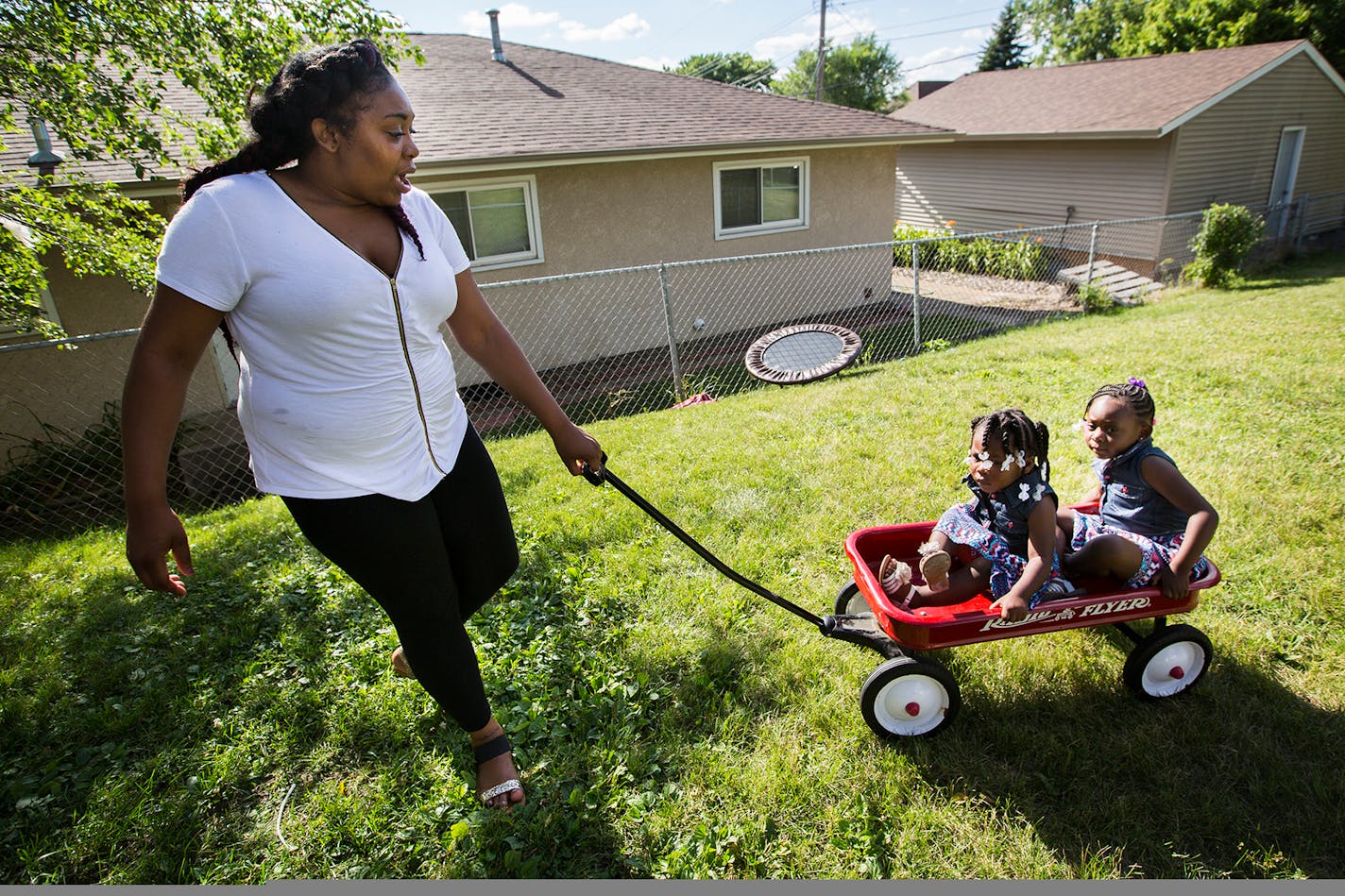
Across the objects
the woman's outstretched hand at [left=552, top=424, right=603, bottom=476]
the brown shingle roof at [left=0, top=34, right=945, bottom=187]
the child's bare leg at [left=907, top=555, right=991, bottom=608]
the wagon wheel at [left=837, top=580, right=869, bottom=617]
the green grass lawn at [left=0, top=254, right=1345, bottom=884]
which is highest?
the brown shingle roof at [left=0, top=34, right=945, bottom=187]

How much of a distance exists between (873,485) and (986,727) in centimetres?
181

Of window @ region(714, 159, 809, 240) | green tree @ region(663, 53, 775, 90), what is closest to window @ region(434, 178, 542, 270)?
window @ region(714, 159, 809, 240)

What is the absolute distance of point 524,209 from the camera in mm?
9477

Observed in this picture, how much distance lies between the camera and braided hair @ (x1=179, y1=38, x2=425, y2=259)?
1.62 m

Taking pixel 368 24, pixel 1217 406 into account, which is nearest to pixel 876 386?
pixel 1217 406

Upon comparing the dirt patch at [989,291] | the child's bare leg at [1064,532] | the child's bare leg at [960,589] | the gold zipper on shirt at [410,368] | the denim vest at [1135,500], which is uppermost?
the gold zipper on shirt at [410,368]

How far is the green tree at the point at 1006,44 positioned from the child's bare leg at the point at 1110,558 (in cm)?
4440

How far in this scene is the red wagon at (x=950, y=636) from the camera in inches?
92.0

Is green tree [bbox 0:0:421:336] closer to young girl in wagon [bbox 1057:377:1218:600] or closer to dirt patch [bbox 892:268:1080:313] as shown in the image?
young girl in wagon [bbox 1057:377:1218:600]

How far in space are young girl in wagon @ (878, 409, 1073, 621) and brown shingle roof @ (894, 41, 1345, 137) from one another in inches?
560

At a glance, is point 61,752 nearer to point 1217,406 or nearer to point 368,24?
point 368,24

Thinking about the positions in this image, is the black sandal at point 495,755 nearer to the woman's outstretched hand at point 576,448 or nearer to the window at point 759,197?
the woman's outstretched hand at point 576,448

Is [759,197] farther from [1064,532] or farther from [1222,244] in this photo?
[1064,532]

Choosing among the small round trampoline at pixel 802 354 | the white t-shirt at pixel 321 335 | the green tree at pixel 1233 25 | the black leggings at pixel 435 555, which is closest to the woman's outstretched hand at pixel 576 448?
the black leggings at pixel 435 555
